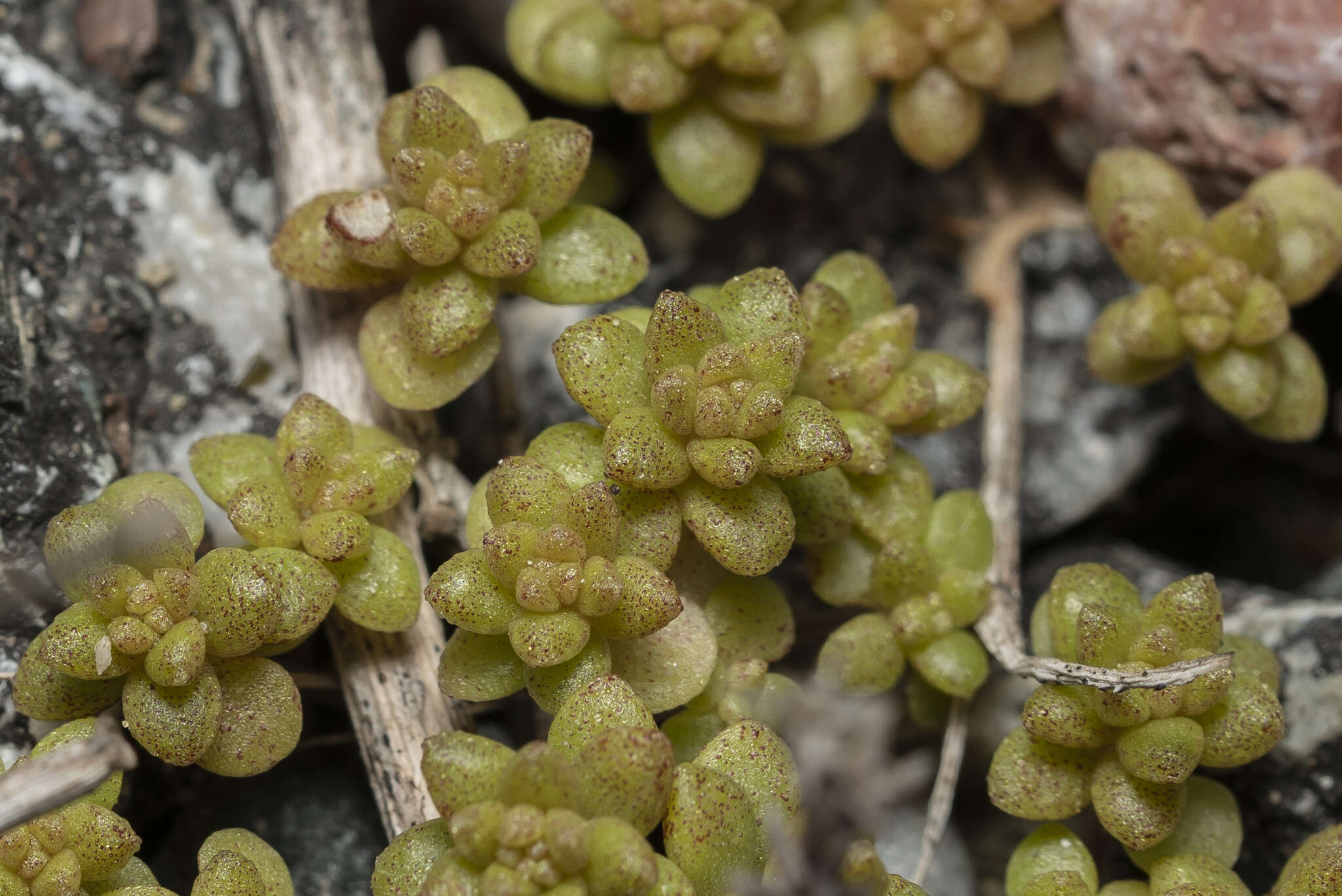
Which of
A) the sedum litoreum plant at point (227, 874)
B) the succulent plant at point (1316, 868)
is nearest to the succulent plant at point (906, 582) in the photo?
the succulent plant at point (1316, 868)

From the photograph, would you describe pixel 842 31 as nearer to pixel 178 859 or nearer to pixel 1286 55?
pixel 1286 55

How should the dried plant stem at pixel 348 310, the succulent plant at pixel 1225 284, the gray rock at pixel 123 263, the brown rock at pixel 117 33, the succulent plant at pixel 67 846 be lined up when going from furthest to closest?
1. the brown rock at pixel 117 33
2. the succulent plant at pixel 1225 284
3. the gray rock at pixel 123 263
4. the dried plant stem at pixel 348 310
5. the succulent plant at pixel 67 846

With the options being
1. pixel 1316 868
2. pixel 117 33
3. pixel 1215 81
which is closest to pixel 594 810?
pixel 1316 868

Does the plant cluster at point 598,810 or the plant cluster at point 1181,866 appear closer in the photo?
the plant cluster at point 598,810

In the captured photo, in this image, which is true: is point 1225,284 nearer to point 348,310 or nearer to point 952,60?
point 952,60

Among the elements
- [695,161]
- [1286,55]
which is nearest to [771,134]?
[695,161]

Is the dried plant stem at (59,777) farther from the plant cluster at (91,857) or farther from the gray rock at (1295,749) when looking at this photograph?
the gray rock at (1295,749)
